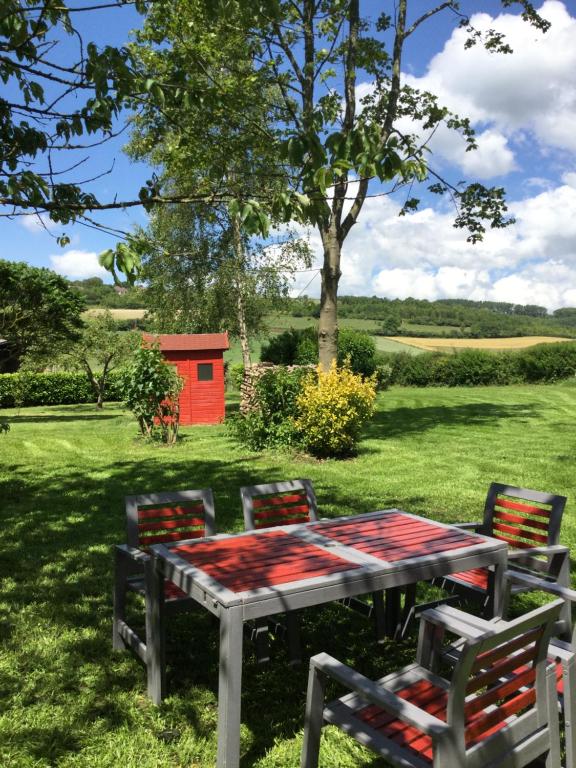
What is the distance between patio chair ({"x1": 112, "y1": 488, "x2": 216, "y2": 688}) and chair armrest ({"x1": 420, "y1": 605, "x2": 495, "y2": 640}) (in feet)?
5.15

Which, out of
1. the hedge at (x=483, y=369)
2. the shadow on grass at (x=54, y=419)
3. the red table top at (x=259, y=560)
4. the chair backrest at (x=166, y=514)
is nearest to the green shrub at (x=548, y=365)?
the hedge at (x=483, y=369)

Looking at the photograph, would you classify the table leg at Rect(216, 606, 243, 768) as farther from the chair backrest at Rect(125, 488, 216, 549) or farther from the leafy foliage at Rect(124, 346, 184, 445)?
the leafy foliage at Rect(124, 346, 184, 445)

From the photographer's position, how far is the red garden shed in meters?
19.2

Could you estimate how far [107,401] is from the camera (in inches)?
1348

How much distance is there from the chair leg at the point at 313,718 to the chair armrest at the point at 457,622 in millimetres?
617

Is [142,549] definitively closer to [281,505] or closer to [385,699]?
[281,505]

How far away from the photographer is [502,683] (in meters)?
2.40

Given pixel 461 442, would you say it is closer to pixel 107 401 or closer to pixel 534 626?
pixel 534 626

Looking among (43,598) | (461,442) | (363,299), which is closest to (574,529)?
(43,598)

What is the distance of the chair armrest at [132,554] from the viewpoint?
370 cm

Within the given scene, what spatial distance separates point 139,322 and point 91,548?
1045 inches

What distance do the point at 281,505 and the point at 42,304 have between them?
24694mm

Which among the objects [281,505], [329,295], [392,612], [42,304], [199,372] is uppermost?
[42,304]

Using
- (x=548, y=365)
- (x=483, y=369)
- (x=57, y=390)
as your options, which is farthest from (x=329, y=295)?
(x=57, y=390)
